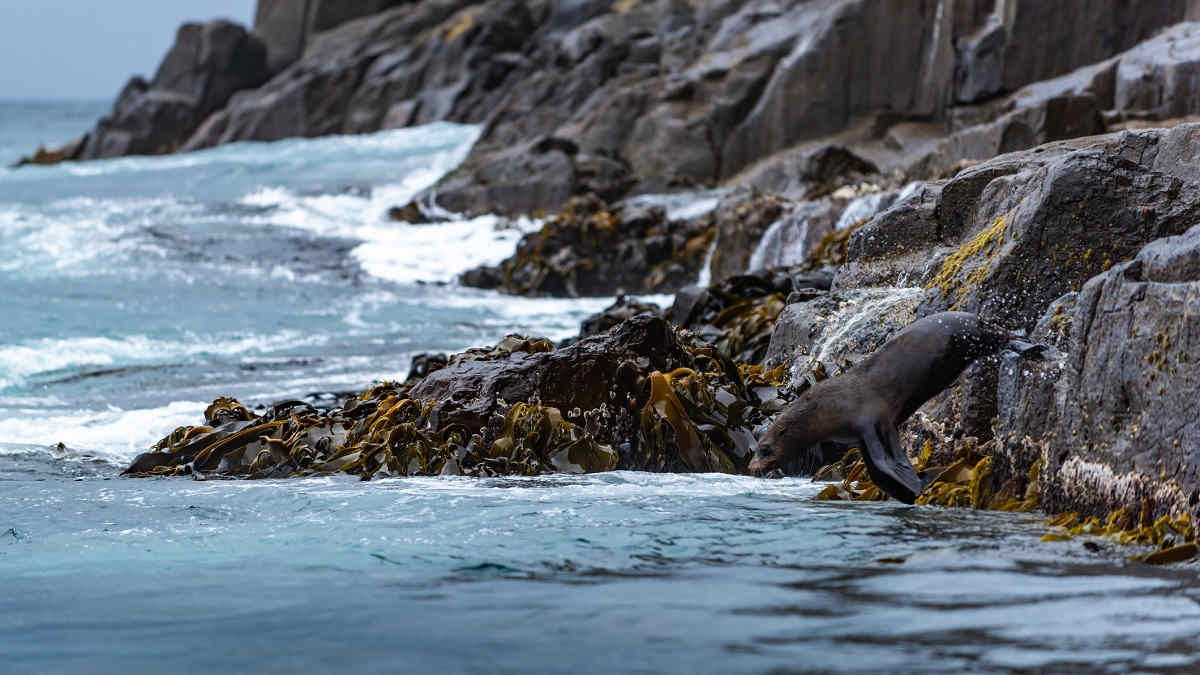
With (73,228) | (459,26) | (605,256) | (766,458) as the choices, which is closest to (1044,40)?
(605,256)

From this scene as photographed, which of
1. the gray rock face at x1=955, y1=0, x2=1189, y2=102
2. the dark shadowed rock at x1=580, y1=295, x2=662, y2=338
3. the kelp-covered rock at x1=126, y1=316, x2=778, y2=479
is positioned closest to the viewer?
the kelp-covered rock at x1=126, y1=316, x2=778, y2=479

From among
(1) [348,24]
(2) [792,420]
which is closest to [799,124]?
(2) [792,420]

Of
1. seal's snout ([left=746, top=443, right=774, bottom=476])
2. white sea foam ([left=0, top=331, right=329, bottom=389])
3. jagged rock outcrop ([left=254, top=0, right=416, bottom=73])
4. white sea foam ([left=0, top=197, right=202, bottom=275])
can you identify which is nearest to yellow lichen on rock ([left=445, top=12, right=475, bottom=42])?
jagged rock outcrop ([left=254, top=0, right=416, bottom=73])

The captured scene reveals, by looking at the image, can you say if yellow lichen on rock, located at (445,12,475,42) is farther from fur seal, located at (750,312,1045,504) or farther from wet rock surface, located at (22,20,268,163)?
fur seal, located at (750,312,1045,504)

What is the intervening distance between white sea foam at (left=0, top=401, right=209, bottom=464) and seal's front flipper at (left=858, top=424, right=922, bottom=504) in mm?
4671

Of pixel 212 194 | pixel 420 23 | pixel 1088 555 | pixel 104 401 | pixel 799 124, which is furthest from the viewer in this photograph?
pixel 420 23

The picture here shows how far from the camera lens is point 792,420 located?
607 centimetres

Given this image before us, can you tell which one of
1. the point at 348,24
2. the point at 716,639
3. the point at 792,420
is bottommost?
A: the point at 716,639

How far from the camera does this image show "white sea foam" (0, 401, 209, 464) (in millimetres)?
8562

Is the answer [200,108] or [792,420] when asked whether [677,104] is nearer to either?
[792,420]

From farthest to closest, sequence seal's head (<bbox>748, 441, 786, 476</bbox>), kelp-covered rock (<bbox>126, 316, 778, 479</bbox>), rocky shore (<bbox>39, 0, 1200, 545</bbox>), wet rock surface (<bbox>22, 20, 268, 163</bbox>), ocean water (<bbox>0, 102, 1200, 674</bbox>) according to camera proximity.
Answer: wet rock surface (<bbox>22, 20, 268, 163</bbox>) < kelp-covered rock (<bbox>126, 316, 778, 479</bbox>) < seal's head (<bbox>748, 441, 786, 476</bbox>) < rocky shore (<bbox>39, 0, 1200, 545</bbox>) < ocean water (<bbox>0, 102, 1200, 674</bbox>)

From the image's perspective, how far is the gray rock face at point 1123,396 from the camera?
15.2 feet

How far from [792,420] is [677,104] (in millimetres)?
19398

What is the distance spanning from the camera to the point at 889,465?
5.55 m
